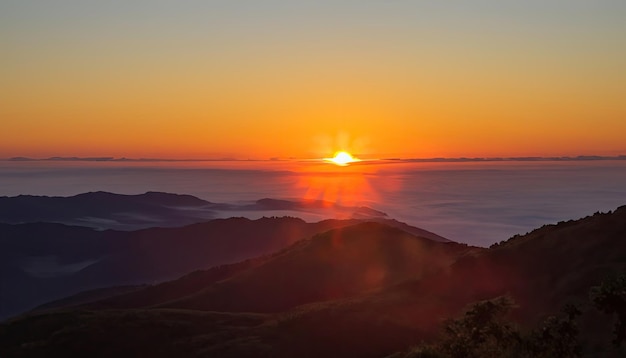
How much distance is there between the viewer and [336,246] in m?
98.8

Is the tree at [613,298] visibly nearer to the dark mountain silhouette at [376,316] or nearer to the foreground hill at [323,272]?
the dark mountain silhouette at [376,316]

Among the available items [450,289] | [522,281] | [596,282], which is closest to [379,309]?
[450,289]

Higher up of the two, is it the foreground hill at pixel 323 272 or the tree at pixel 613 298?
the tree at pixel 613 298

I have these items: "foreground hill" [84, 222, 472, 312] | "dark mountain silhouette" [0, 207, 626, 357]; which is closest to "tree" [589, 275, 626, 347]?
"dark mountain silhouette" [0, 207, 626, 357]

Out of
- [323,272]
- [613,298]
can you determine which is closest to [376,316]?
[613,298]

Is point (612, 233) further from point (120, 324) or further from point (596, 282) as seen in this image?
point (120, 324)

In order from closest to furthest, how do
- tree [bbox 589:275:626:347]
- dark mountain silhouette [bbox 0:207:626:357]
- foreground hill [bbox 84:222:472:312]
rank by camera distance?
tree [bbox 589:275:626:347]
dark mountain silhouette [bbox 0:207:626:357]
foreground hill [bbox 84:222:472:312]

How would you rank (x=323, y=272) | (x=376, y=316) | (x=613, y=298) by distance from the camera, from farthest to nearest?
1. (x=323, y=272)
2. (x=376, y=316)
3. (x=613, y=298)

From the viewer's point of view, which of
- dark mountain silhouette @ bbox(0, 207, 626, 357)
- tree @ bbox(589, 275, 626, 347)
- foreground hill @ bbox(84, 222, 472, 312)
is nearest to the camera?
tree @ bbox(589, 275, 626, 347)

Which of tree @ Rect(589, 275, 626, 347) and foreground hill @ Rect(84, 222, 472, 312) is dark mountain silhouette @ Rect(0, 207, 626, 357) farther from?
tree @ Rect(589, 275, 626, 347)

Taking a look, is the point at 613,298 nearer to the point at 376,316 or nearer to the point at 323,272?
the point at 376,316

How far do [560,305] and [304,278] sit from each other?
49.0 metres

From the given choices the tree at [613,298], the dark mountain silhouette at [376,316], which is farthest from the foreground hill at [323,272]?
the tree at [613,298]

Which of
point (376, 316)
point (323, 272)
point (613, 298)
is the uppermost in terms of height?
point (613, 298)
